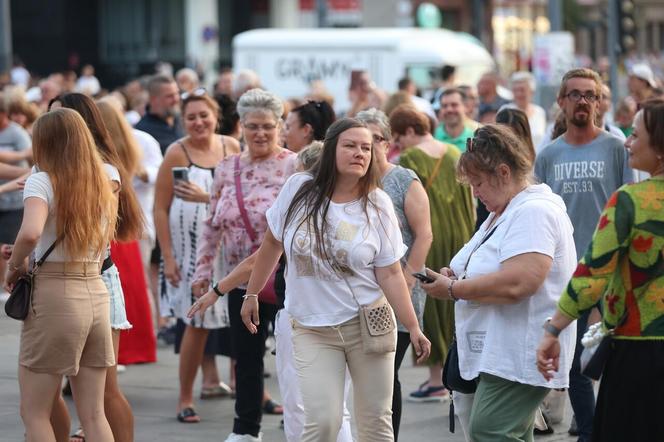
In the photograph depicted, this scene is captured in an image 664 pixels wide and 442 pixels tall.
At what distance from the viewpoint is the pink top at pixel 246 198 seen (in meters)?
7.04

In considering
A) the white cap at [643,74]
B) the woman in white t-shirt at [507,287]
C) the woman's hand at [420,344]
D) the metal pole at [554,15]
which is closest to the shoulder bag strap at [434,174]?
the woman's hand at [420,344]

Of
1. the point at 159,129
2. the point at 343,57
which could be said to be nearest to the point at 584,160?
the point at 159,129

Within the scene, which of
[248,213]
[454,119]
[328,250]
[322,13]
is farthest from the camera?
[322,13]

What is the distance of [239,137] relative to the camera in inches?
375

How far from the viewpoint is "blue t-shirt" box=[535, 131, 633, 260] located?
6.89 m

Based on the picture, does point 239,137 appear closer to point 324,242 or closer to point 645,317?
point 324,242

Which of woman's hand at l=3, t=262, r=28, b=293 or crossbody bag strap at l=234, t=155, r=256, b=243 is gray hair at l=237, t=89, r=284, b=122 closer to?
crossbody bag strap at l=234, t=155, r=256, b=243

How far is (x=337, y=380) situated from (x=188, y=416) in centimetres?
252

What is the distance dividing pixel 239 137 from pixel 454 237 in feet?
6.92

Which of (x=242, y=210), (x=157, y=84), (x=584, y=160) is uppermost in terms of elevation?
(x=157, y=84)

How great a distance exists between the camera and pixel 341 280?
554 cm

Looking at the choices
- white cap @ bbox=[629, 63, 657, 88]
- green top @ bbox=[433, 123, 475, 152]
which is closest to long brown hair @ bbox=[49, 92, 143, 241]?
green top @ bbox=[433, 123, 475, 152]

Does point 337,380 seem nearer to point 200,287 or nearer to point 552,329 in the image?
point 552,329

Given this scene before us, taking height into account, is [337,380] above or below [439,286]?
below
